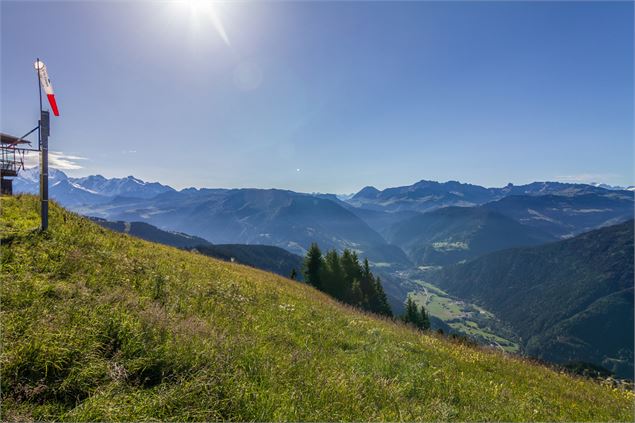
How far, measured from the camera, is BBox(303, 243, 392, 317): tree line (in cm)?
5560

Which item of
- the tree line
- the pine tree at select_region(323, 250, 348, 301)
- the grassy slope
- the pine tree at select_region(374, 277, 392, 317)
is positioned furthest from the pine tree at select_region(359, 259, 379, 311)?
the grassy slope

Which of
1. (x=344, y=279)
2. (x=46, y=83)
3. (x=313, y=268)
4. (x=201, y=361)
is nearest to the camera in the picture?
(x=201, y=361)

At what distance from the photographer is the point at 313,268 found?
57500 mm

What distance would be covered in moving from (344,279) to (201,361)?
5454 cm

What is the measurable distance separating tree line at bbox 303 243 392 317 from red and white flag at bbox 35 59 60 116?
48.2 meters

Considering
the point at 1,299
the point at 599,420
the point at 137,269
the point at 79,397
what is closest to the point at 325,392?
the point at 79,397

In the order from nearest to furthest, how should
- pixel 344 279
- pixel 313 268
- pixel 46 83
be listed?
1. pixel 46 83
2. pixel 313 268
3. pixel 344 279

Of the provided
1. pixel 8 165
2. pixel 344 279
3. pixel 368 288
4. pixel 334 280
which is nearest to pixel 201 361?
pixel 8 165

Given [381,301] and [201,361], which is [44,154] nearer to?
[201,361]

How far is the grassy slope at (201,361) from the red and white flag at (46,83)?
171 inches

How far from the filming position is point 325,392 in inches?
231

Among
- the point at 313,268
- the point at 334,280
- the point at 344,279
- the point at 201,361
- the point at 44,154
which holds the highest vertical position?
the point at 44,154

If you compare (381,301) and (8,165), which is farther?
(381,301)

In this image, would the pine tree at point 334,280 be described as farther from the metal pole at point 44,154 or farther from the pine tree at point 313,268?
the metal pole at point 44,154
